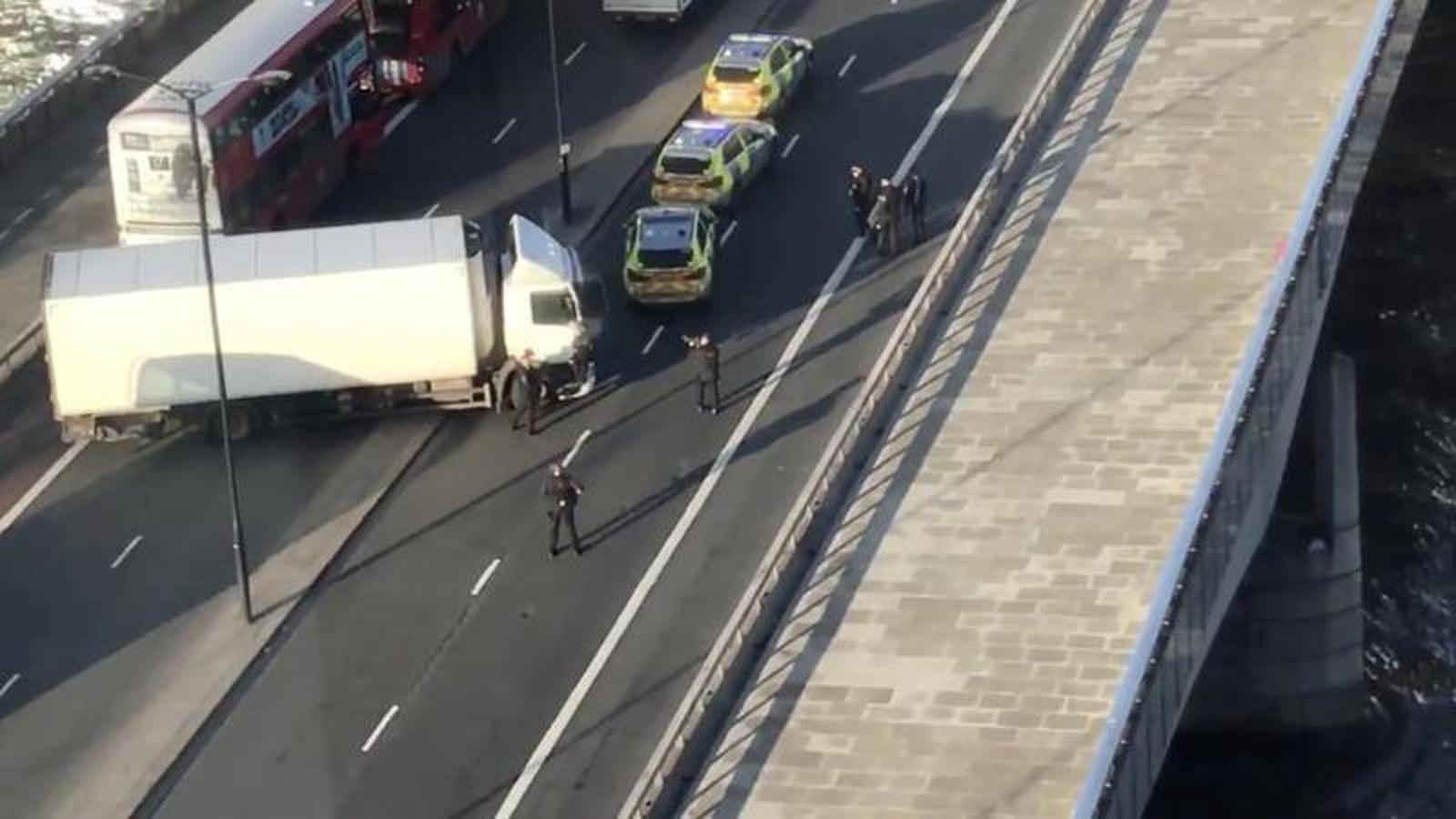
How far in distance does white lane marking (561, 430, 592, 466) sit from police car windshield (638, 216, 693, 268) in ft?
14.9

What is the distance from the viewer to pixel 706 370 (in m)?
51.6

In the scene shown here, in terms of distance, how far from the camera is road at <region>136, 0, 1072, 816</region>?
43094 millimetres

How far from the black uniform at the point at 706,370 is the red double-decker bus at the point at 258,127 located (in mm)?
9653

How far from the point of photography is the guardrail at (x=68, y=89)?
65250 millimetres

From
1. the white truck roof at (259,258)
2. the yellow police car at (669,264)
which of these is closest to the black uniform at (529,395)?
the white truck roof at (259,258)

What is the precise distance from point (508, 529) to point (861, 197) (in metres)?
11.8

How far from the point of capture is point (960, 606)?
42.4m

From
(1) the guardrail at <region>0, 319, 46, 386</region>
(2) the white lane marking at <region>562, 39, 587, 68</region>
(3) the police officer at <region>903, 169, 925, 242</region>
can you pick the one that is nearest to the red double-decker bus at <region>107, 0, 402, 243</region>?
(1) the guardrail at <region>0, 319, 46, 386</region>

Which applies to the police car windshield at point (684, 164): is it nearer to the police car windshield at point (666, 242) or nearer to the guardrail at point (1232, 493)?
the police car windshield at point (666, 242)

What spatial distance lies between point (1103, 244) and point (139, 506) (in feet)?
53.8

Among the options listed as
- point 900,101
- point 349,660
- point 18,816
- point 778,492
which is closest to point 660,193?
point 900,101

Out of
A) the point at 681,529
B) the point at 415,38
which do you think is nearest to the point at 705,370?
the point at 681,529

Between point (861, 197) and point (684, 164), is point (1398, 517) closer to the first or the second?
point (861, 197)

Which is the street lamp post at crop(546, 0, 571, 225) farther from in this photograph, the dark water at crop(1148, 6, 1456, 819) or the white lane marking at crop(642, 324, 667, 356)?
the dark water at crop(1148, 6, 1456, 819)
